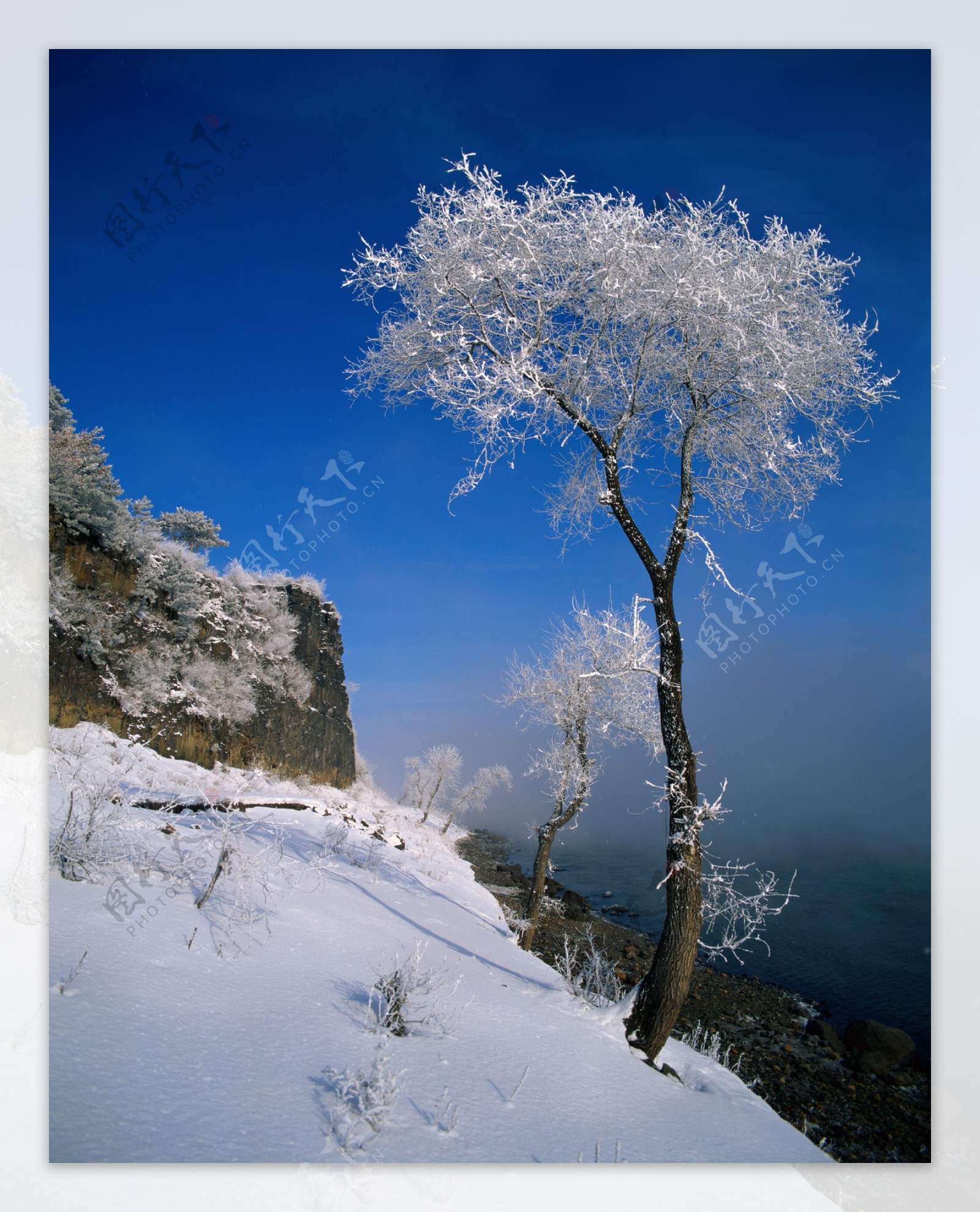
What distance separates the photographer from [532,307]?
521cm

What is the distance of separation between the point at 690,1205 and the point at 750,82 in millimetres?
6963

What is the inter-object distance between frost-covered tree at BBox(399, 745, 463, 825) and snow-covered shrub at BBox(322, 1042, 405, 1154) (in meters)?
18.9

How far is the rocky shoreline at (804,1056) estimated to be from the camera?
477 cm

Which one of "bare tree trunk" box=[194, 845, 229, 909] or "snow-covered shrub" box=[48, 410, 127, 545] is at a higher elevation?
"snow-covered shrub" box=[48, 410, 127, 545]

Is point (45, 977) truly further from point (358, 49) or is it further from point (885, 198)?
point (885, 198)

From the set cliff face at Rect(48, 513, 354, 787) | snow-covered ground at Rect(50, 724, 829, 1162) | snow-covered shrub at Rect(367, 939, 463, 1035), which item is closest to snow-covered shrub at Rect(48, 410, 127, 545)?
cliff face at Rect(48, 513, 354, 787)

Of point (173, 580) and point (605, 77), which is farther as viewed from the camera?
point (173, 580)

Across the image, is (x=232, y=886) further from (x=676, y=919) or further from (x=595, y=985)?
(x=595, y=985)

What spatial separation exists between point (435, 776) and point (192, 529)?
11.6 meters

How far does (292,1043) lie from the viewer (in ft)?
11.0

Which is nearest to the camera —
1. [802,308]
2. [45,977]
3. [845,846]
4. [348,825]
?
[45,977]

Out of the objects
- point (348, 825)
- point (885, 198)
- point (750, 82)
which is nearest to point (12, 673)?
point (348, 825)

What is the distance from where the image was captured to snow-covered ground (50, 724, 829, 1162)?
3162 mm

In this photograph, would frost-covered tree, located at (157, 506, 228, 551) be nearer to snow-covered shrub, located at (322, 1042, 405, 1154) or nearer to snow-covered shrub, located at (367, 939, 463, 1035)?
snow-covered shrub, located at (367, 939, 463, 1035)
